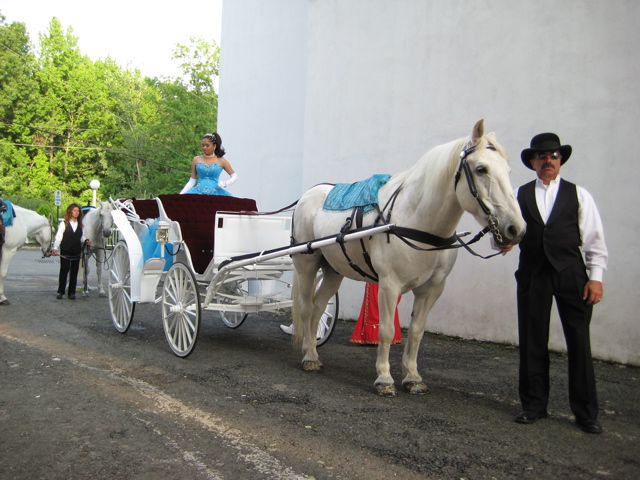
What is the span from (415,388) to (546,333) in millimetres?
1254

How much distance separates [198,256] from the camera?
6953mm

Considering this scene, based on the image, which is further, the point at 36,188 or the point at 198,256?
the point at 36,188

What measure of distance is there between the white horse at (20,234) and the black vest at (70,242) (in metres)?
0.61

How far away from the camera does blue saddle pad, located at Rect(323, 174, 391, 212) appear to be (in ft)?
17.3

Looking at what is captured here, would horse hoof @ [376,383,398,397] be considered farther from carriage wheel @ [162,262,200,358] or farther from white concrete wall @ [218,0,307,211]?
white concrete wall @ [218,0,307,211]

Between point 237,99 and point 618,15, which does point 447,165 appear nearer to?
point 618,15

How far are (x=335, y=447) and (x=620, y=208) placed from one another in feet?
14.8

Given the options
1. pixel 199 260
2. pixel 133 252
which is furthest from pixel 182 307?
pixel 133 252

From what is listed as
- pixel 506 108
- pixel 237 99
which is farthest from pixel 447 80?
pixel 237 99

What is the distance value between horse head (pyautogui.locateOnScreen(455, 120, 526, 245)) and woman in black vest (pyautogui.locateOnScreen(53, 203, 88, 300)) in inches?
367

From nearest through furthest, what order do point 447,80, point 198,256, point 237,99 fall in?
point 198,256 < point 447,80 < point 237,99

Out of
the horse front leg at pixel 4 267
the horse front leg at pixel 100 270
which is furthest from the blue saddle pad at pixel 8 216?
the horse front leg at pixel 100 270

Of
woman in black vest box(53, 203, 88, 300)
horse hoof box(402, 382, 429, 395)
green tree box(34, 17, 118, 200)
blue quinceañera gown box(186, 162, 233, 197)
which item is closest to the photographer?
horse hoof box(402, 382, 429, 395)

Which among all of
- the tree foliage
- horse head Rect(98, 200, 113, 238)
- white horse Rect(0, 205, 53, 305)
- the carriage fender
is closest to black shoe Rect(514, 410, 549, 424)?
the carriage fender
